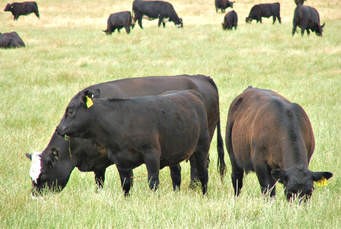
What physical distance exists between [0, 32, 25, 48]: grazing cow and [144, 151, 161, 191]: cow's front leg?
761 inches

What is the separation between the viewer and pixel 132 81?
8805 millimetres

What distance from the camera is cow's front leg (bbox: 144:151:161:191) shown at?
21.9ft

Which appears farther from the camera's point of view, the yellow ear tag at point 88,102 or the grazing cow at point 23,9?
the grazing cow at point 23,9

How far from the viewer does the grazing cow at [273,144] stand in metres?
5.49

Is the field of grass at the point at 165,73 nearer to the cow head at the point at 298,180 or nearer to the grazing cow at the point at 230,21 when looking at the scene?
the cow head at the point at 298,180

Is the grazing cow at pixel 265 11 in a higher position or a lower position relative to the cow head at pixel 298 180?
lower

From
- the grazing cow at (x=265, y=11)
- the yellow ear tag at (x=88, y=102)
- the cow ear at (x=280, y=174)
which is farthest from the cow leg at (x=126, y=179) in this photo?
the grazing cow at (x=265, y=11)

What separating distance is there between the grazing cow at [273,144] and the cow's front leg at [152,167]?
1041 mm

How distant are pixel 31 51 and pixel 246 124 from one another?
667 inches

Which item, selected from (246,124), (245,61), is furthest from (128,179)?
(245,61)

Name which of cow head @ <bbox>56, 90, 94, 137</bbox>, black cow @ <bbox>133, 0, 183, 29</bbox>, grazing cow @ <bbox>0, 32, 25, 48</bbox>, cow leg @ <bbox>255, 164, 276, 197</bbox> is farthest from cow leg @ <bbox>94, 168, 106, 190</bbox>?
black cow @ <bbox>133, 0, 183, 29</bbox>

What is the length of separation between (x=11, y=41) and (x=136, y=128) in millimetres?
19307

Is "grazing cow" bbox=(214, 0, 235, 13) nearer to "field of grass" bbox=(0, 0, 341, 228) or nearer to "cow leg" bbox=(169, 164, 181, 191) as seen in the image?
"field of grass" bbox=(0, 0, 341, 228)

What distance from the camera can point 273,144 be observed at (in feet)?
19.9
